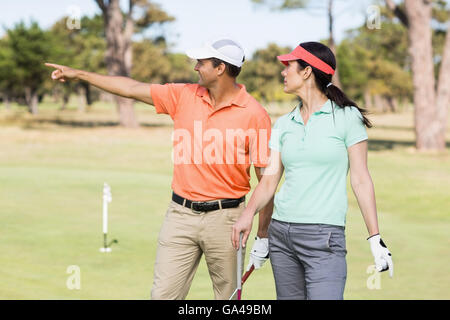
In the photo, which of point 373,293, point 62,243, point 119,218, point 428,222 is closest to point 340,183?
point 373,293

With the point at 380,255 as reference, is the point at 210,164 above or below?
above

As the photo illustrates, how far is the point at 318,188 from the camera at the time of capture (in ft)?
12.9

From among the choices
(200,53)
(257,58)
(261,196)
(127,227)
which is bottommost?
(127,227)

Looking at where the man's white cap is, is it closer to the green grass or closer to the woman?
the woman

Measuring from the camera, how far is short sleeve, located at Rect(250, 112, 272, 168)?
15.1 ft

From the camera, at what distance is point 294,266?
13.4 feet

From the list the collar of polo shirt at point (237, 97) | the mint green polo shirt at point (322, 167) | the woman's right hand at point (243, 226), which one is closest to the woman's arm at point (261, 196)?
the woman's right hand at point (243, 226)

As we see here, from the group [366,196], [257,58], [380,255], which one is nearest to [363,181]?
[366,196]

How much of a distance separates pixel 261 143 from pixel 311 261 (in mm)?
981

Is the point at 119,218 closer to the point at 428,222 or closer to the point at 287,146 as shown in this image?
the point at 428,222

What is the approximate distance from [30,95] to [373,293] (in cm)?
5597

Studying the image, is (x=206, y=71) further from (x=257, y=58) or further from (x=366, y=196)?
(x=257, y=58)

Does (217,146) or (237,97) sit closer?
(217,146)

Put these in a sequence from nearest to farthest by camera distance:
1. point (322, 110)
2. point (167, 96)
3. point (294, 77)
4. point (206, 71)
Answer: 1. point (322, 110)
2. point (294, 77)
3. point (206, 71)
4. point (167, 96)
